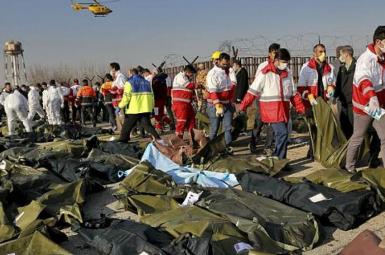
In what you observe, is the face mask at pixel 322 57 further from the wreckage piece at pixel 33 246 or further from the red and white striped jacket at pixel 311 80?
the wreckage piece at pixel 33 246

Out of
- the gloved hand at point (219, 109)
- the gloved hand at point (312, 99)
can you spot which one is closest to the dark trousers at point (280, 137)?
the gloved hand at point (312, 99)

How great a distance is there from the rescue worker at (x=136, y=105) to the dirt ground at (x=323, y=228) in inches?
79.0

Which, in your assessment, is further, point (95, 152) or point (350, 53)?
point (95, 152)

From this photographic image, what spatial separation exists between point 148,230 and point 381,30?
347cm

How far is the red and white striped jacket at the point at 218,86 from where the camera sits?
802 centimetres

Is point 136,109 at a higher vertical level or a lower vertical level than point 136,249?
higher

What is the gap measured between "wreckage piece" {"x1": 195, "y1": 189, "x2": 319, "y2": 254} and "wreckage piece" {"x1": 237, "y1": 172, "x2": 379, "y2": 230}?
18 centimetres

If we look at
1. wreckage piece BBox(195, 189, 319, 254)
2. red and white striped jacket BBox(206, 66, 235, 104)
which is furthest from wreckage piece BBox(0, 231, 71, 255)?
red and white striped jacket BBox(206, 66, 235, 104)

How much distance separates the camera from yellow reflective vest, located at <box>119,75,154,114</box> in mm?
9688

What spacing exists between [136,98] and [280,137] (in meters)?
3.69

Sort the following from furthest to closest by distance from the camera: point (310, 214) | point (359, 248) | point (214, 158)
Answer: point (214, 158)
point (310, 214)
point (359, 248)

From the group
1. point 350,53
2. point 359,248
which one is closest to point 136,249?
point 359,248

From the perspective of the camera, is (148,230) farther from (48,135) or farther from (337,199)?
(48,135)

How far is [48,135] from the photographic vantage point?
12070mm
